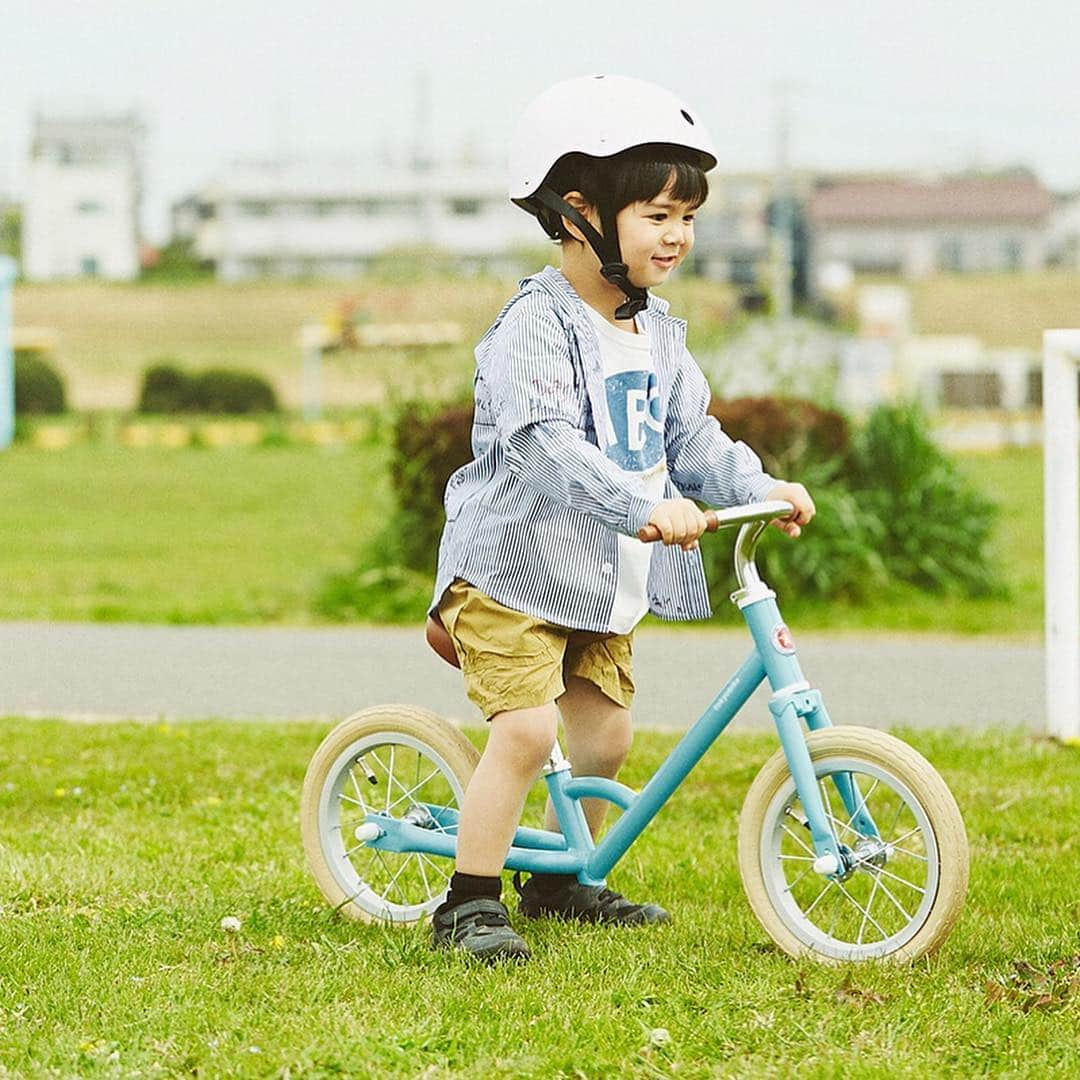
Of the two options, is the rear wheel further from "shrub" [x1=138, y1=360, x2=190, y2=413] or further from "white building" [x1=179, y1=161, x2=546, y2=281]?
"white building" [x1=179, y1=161, x2=546, y2=281]

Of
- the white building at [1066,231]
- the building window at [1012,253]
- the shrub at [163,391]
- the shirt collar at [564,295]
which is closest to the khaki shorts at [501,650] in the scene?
the shirt collar at [564,295]

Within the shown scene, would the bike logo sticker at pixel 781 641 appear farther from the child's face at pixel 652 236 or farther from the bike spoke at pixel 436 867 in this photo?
the bike spoke at pixel 436 867

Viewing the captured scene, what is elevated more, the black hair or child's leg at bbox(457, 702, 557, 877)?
the black hair

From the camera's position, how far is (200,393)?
34.0 meters

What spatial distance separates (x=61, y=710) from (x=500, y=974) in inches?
148

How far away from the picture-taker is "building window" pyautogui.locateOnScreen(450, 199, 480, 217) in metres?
89.7

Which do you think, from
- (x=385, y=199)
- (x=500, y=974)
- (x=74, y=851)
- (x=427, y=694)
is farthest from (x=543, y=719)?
(x=385, y=199)

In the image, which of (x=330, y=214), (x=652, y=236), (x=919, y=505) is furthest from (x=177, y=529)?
(x=330, y=214)

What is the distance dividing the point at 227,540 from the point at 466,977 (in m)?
11.0

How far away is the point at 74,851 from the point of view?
5.01m

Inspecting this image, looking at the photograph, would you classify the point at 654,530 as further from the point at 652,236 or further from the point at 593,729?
the point at 593,729

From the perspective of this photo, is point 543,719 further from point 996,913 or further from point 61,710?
point 61,710

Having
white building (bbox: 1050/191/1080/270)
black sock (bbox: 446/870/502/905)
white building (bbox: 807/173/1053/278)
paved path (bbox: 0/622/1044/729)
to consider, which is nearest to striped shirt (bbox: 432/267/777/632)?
black sock (bbox: 446/870/502/905)

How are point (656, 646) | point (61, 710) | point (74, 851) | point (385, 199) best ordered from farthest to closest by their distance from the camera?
point (385, 199)
point (656, 646)
point (61, 710)
point (74, 851)
